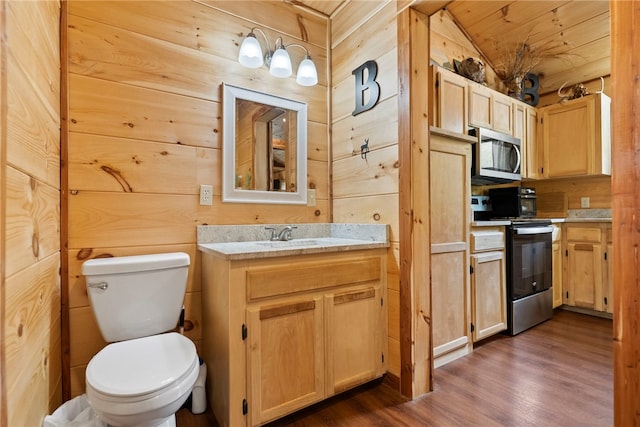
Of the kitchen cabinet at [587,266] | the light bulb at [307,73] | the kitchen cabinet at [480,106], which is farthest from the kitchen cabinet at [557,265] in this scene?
the light bulb at [307,73]

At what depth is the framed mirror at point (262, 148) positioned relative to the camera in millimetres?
1983

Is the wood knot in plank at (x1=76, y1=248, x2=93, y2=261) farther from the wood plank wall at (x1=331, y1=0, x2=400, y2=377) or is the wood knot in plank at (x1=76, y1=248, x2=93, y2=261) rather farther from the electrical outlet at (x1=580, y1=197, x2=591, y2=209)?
the electrical outlet at (x1=580, y1=197, x2=591, y2=209)

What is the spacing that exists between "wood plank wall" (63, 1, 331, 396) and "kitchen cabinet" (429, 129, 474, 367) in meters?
1.12

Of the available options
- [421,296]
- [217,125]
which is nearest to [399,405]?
[421,296]

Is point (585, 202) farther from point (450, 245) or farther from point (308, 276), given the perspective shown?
point (308, 276)

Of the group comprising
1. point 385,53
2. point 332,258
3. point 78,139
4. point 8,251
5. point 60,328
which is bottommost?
point 60,328

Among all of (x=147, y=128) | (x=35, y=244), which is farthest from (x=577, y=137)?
(x=35, y=244)

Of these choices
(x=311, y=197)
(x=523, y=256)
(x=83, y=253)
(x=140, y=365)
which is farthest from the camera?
(x=523, y=256)

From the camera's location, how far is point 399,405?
1.69 meters

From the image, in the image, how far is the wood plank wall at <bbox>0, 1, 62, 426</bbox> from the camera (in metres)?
0.84

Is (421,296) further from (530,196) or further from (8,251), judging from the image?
(530,196)

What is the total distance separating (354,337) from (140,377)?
106 centimetres

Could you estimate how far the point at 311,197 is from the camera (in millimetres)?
2332

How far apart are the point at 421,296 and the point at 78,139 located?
2026 millimetres
